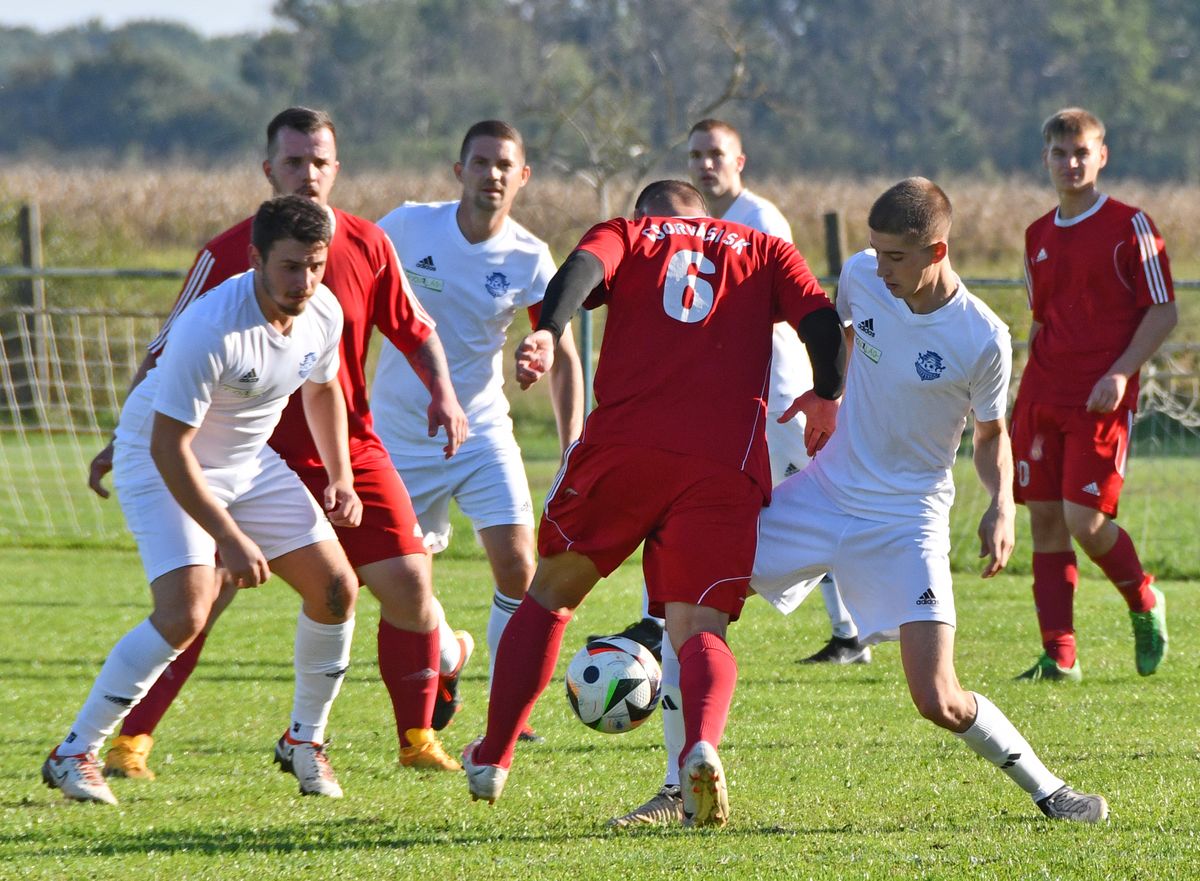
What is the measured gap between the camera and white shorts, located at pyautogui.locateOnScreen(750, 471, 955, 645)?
457 cm

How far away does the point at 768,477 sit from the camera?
4.79m

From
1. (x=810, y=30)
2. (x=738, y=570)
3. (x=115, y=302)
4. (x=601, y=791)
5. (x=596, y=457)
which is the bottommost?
(x=601, y=791)

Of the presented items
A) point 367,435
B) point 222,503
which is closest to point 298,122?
point 367,435

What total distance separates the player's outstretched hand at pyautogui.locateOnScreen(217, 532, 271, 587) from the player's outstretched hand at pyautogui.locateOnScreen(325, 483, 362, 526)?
1.73 feet

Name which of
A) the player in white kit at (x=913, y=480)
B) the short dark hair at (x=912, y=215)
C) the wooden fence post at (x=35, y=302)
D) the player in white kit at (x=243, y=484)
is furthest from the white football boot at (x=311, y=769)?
the wooden fence post at (x=35, y=302)

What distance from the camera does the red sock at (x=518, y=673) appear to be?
4559 mm

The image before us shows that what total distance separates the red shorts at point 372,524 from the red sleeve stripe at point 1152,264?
3.47 m

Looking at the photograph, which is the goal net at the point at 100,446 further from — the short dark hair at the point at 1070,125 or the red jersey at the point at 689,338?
the red jersey at the point at 689,338

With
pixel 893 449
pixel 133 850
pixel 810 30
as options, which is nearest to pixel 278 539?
pixel 133 850

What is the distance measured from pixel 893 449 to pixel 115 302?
18.5 m

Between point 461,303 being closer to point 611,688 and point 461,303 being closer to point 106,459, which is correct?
point 106,459

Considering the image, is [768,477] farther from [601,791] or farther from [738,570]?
[601,791]

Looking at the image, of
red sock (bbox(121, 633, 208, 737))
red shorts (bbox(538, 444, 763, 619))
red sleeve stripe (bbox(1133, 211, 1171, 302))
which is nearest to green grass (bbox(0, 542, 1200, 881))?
red sock (bbox(121, 633, 208, 737))

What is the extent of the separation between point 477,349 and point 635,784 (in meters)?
2.08
